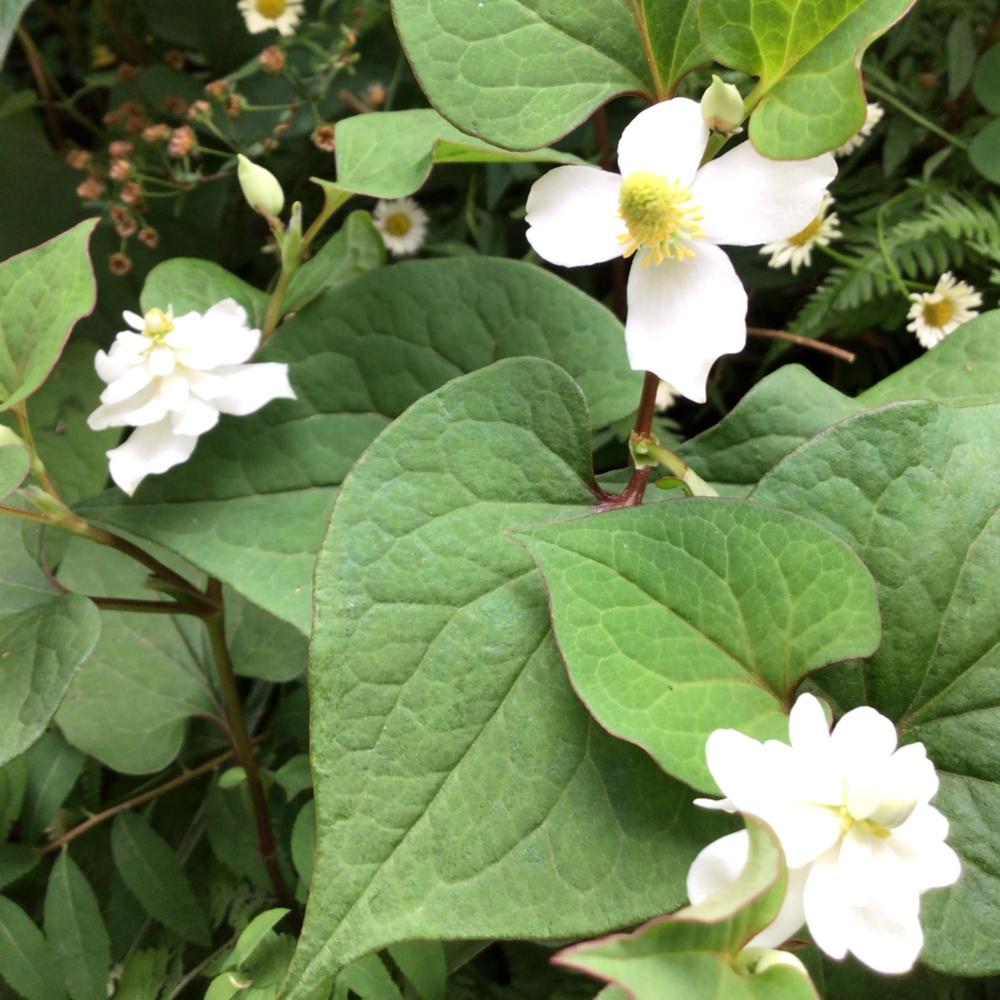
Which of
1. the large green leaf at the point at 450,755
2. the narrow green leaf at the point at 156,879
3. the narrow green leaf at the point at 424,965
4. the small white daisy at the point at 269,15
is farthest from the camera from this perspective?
the small white daisy at the point at 269,15

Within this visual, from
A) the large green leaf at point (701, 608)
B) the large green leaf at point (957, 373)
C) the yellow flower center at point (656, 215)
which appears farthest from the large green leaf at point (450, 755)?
the large green leaf at point (957, 373)

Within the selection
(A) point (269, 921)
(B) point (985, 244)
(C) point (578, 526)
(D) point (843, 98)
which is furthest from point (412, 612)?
(B) point (985, 244)

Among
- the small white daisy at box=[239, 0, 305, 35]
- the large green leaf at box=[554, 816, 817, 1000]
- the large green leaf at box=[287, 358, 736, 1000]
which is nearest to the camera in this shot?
the large green leaf at box=[554, 816, 817, 1000]

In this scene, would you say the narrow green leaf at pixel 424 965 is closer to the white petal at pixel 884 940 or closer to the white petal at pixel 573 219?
the white petal at pixel 884 940

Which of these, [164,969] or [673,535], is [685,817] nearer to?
[673,535]

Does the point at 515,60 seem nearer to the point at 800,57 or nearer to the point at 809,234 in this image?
the point at 800,57

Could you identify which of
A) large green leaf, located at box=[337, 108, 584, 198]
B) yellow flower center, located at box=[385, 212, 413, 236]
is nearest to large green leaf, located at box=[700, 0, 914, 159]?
large green leaf, located at box=[337, 108, 584, 198]

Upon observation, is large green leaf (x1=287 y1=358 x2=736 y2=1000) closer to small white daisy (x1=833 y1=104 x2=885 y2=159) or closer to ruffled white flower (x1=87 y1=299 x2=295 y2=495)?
ruffled white flower (x1=87 y1=299 x2=295 y2=495)
